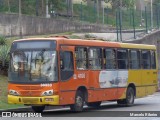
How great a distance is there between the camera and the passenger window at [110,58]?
2527cm

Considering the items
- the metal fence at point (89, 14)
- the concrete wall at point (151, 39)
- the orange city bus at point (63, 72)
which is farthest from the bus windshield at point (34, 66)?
the concrete wall at point (151, 39)

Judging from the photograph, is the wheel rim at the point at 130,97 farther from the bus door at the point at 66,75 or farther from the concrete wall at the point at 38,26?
the concrete wall at the point at 38,26

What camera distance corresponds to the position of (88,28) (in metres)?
50.9

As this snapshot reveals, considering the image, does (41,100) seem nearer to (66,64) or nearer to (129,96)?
(66,64)

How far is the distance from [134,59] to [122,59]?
4.52ft

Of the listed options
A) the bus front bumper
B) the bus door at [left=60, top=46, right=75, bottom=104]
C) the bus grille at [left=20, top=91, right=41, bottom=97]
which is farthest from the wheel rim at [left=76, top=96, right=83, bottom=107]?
the bus grille at [left=20, top=91, right=41, bottom=97]

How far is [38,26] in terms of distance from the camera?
44.2 meters

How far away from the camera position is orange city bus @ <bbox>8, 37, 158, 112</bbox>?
21375 mm

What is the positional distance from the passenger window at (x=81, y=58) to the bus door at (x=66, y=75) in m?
0.45

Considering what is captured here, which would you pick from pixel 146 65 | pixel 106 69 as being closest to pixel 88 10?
pixel 146 65

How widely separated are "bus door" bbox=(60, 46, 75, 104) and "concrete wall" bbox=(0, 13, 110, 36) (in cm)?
1908

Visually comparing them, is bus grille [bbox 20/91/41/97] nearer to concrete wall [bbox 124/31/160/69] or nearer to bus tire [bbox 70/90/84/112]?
bus tire [bbox 70/90/84/112]

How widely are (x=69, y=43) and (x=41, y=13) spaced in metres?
29.3

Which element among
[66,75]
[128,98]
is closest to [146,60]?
[128,98]
